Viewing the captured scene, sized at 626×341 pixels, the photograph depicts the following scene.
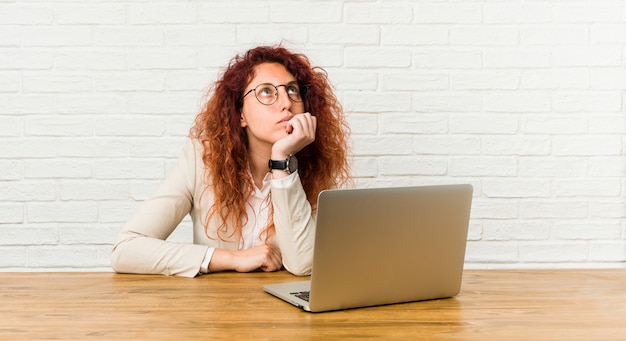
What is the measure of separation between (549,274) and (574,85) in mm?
1347

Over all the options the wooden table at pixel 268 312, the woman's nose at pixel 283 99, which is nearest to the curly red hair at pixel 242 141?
the woman's nose at pixel 283 99

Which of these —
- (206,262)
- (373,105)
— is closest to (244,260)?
(206,262)

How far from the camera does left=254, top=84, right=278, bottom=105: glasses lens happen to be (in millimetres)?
2207

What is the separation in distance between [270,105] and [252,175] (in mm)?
255

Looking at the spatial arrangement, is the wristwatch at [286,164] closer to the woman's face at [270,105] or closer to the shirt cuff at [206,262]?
the woman's face at [270,105]

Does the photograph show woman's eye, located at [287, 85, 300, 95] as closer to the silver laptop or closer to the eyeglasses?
the eyeglasses

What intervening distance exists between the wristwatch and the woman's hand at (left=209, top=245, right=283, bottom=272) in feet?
0.93

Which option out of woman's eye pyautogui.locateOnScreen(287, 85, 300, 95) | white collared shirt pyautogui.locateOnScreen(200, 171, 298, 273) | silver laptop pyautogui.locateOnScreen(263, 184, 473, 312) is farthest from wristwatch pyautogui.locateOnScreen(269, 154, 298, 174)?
silver laptop pyautogui.locateOnScreen(263, 184, 473, 312)

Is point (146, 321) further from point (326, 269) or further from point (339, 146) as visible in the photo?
point (339, 146)

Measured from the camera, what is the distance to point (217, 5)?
274 centimetres

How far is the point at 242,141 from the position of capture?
2.33 metres

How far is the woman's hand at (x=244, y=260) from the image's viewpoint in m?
1.85

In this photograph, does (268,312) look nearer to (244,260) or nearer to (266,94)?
(244,260)

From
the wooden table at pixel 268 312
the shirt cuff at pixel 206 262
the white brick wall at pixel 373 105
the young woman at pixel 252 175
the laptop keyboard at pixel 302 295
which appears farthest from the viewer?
the white brick wall at pixel 373 105
